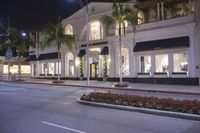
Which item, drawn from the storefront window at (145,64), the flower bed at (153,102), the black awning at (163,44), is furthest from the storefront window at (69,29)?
the flower bed at (153,102)

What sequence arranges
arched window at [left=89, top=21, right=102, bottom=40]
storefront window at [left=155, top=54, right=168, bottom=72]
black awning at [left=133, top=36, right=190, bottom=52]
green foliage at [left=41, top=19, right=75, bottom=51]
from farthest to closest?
arched window at [left=89, top=21, right=102, bottom=40], green foliage at [left=41, top=19, right=75, bottom=51], storefront window at [left=155, top=54, right=168, bottom=72], black awning at [left=133, top=36, right=190, bottom=52]

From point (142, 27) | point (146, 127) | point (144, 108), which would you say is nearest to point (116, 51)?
point (142, 27)

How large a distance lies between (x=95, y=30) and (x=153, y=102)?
102 ft

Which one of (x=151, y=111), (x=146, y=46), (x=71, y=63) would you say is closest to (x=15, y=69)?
(x=71, y=63)

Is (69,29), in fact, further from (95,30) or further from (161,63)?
(161,63)

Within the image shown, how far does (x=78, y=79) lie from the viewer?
150ft

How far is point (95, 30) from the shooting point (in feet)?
143

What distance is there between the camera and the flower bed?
11.9 metres

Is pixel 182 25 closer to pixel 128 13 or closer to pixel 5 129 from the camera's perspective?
pixel 128 13

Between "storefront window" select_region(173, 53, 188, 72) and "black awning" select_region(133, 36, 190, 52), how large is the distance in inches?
48.3

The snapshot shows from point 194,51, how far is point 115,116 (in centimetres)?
1934

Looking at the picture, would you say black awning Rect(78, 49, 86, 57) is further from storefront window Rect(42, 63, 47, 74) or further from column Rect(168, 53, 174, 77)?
column Rect(168, 53, 174, 77)

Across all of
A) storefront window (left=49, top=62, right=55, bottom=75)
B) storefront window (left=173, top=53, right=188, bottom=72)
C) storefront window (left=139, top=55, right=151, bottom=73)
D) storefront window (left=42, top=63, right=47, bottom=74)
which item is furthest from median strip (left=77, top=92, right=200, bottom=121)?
storefront window (left=42, top=63, right=47, bottom=74)

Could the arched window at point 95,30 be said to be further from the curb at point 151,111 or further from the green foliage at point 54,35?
the curb at point 151,111
